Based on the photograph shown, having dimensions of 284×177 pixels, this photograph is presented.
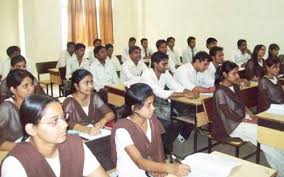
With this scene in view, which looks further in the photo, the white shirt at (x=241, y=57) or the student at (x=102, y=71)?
the white shirt at (x=241, y=57)

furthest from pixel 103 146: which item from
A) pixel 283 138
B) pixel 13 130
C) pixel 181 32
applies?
pixel 181 32

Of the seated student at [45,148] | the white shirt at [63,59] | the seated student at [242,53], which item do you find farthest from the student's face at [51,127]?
the seated student at [242,53]

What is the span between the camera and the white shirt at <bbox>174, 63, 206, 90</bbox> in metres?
4.51

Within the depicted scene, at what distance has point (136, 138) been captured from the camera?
2.04m

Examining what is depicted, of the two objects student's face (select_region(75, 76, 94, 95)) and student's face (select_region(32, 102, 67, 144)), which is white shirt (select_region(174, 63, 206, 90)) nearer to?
student's face (select_region(75, 76, 94, 95))

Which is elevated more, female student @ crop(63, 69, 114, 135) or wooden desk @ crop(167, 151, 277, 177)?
A: female student @ crop(63, 69, 114, 135)

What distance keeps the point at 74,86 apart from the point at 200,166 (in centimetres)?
152

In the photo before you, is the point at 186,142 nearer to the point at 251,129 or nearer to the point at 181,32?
the point at 251,129

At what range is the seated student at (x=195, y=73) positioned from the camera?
439 centimetres

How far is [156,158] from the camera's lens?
2145 millimetres

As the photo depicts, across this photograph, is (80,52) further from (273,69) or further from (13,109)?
(13,109)

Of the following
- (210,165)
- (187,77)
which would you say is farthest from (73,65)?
(210,165)

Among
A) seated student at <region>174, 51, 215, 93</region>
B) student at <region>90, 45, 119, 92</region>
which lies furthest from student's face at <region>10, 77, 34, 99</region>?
student at <region>90, 45, 119, 92</region>

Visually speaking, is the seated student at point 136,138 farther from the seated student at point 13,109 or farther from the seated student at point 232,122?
the seated student at point 232,122
